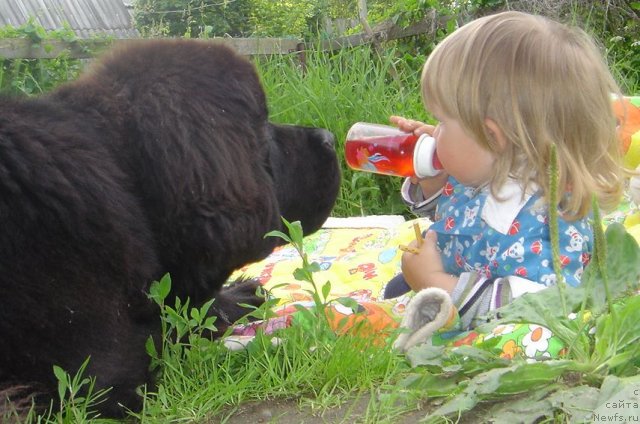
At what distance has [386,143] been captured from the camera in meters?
2.51

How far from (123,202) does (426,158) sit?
978mm

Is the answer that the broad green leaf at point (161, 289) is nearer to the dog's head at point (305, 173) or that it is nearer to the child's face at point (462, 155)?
the dog's head at point (305, 173)

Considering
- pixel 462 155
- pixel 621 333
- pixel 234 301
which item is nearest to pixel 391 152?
pixel 462 155

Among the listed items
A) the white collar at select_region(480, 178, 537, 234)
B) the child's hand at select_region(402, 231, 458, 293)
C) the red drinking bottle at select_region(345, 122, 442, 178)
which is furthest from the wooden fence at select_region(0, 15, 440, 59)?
the white collar at select_region(480, 178, 537, 234)

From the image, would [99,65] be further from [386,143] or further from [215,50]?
[386,143]

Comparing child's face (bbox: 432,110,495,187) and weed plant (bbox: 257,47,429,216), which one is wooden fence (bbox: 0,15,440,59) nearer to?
weed plant (bbox: 257,47,429,216)

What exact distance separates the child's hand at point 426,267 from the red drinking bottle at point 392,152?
7.9 inches

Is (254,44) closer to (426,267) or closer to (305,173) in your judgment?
(305,173)

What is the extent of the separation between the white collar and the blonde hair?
0.07ft

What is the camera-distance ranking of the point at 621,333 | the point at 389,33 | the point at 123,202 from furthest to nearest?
the point at 389,33
the point at 123,202
the point at 621,333

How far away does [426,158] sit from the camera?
244 cm

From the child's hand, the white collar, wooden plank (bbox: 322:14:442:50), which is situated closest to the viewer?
the white collar

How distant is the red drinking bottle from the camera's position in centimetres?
244

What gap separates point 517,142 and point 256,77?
0.71m
